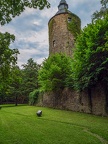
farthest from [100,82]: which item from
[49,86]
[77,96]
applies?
[49,86]

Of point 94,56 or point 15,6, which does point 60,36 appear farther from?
point 15,6

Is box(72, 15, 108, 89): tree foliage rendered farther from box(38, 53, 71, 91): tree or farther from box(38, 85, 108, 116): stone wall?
box(38, 53, 71, 91): tree

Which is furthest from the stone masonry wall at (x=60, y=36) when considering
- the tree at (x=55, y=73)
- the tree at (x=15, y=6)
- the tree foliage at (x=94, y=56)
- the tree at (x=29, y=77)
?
the tree at (x=15, y=6)

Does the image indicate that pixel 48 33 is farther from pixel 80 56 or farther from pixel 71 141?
pixel 71 141

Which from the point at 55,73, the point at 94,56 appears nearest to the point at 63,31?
the point at 55,73

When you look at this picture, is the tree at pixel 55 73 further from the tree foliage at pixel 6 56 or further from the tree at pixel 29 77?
Result: the tree foliage at pixel 6 56

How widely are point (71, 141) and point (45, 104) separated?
56.7 feet

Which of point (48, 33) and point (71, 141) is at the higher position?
point (48, 33)

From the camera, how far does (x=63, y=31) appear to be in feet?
88.9

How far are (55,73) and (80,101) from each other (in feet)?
16.5

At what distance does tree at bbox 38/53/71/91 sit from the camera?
761 inches

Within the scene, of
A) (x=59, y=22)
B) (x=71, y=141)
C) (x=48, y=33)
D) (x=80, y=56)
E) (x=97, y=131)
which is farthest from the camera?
(x=48, y=33)

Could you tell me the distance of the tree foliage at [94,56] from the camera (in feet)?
40.4

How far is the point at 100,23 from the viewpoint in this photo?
12742 millimetres
